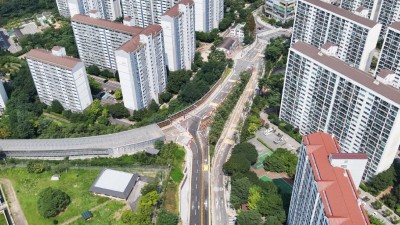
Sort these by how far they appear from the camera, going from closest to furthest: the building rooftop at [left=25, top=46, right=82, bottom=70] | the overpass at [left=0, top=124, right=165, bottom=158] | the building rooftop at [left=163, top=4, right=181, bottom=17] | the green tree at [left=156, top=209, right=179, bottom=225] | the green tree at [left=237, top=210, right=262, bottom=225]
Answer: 1. the green tree at [left=237, top=210, right=262, bottom=225]
2. the green tree at [left=156, top=209, right=179, bottom=225]
3. the overpass at [left=0, top=124, right=165, bottom=158]
4. the building rooftop at [left=25, top=46, right=82, bottom=70]
5. the building rooftop at [left=163, top=4, right=181, bottom=17]

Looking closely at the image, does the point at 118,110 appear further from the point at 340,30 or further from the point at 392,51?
the point at 392,51

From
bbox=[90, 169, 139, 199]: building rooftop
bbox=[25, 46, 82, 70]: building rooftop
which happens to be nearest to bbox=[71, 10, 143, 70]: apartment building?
bbox=[25, 46, 82, 70]: building rooftop

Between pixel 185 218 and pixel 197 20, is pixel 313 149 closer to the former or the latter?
pixel 185 218

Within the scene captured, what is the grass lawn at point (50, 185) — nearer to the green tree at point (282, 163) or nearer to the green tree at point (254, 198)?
the green tree at point (254, 198)

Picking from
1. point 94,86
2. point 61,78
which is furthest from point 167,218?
point 94,86

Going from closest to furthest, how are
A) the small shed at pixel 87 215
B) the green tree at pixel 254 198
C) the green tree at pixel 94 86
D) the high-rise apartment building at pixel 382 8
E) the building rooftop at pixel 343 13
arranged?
the green tree at pixel 254 198
the small shed at pixel 87 215
the building rooftop at pixel 343 13
the green tree at pixel 94 86
the high-rise apartment building at pixel 382 8

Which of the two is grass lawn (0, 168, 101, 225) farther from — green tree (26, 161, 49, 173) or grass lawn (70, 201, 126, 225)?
grass lawn (70, 201, 126, 225)

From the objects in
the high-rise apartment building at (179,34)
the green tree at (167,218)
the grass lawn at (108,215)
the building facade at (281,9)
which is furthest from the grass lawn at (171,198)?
the building facade at (281,9)
